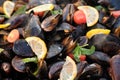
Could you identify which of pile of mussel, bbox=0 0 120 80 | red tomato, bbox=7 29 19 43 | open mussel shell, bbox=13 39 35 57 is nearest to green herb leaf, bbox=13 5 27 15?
pile of mussel, bbox=0 0 120 80

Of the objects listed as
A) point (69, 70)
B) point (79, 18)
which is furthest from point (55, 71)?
point (79, 18)

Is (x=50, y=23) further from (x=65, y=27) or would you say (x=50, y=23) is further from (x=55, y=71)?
(x=55, y=71)

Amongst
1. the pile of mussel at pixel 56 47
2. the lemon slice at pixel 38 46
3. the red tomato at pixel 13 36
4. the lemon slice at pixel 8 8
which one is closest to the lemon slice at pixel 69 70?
the pile of mussel at pixel 56 47

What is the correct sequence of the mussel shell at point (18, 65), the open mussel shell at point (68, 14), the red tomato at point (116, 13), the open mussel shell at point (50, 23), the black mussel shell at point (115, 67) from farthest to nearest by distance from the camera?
the red tomato at point (116, 13)
the open mussel shell at point (68, 14)
the open mussel shell at point (50, 23)
the mussel shell at point (18, 65)
the black mussel shell at point (115, 67)

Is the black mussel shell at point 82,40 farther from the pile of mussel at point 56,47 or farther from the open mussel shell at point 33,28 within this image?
the open mussel shell at point 33,28

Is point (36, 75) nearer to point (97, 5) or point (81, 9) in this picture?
point (81, 9)

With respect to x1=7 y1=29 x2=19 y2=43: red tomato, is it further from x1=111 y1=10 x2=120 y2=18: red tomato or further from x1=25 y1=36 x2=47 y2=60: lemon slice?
x1=111 y1=10 x2=120 y2=18: red tomato

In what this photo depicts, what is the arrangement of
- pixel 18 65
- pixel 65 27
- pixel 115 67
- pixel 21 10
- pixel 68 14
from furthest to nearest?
pixel 21 10 → pixel 68 14 → pixel 65 27 → pixel 18 65 → pixel 115 67
